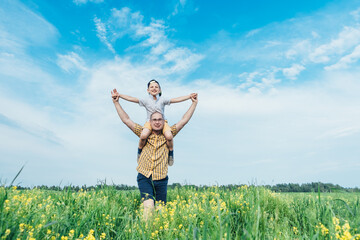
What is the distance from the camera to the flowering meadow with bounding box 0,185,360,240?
8.55 ft

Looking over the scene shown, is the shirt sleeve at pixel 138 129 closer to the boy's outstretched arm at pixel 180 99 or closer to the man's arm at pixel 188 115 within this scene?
the man's arm at pixel 188 115

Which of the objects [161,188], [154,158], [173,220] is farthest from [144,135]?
[173,220]

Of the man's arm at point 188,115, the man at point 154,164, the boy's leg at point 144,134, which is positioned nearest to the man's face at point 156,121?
the man at point 154,164

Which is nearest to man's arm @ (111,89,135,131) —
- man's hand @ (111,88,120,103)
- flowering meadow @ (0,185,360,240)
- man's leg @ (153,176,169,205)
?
man's hand @ (111,88,120,103)

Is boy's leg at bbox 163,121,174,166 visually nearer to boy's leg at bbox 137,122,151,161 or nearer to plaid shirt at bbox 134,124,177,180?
plaid shirt at bbox 134,124,177,180

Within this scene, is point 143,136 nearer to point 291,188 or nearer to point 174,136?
point 174,136

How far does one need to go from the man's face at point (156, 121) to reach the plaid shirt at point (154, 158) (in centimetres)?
19

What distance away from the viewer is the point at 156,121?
575 cm

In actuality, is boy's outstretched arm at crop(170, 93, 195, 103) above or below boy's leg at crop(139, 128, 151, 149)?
above

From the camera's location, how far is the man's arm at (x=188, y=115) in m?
6.25

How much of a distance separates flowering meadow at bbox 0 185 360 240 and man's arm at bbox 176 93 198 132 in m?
1.79

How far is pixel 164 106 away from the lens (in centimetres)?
662

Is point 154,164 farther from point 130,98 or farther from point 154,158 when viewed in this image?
point 130,98

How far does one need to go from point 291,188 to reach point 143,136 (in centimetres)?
841
